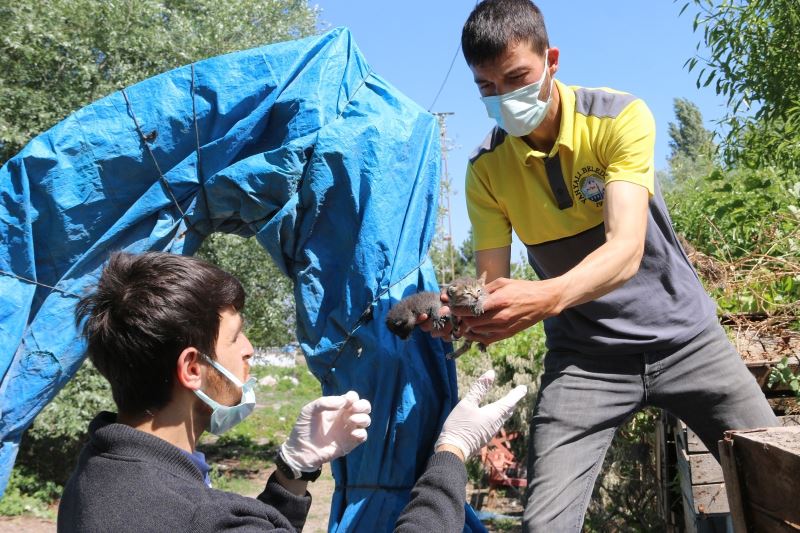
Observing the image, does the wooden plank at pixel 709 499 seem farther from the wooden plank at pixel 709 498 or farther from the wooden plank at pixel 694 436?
Result: the wooden plank at pixel 694 436

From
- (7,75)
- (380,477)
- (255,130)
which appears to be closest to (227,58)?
(255,130)

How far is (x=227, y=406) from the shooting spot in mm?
2053

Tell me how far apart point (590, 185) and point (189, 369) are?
158cm


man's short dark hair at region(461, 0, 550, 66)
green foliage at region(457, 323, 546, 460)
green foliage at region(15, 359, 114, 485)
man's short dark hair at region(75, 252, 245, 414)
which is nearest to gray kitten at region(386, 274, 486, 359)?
man's short dark hair at region(461, 0, 550, 66)

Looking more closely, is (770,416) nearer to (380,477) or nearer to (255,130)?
(380,477)

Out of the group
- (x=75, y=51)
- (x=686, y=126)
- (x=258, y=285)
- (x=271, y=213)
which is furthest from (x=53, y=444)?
(x=686, y=126)

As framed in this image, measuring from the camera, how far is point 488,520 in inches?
266

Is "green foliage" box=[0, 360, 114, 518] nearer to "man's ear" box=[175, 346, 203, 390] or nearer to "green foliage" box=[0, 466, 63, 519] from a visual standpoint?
"green foliage" box=[0, 466, 63, 519]

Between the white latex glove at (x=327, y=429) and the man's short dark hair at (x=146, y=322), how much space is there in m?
0.46

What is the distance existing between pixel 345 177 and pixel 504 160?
2.00ft

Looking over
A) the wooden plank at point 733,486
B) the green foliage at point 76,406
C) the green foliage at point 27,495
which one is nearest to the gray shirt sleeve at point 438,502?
the wooden plank at point 733,486

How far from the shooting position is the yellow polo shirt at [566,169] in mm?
2686

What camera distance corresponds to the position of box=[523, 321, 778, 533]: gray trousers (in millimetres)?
2719

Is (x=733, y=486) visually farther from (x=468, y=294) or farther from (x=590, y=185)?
(x=590, y=185)
